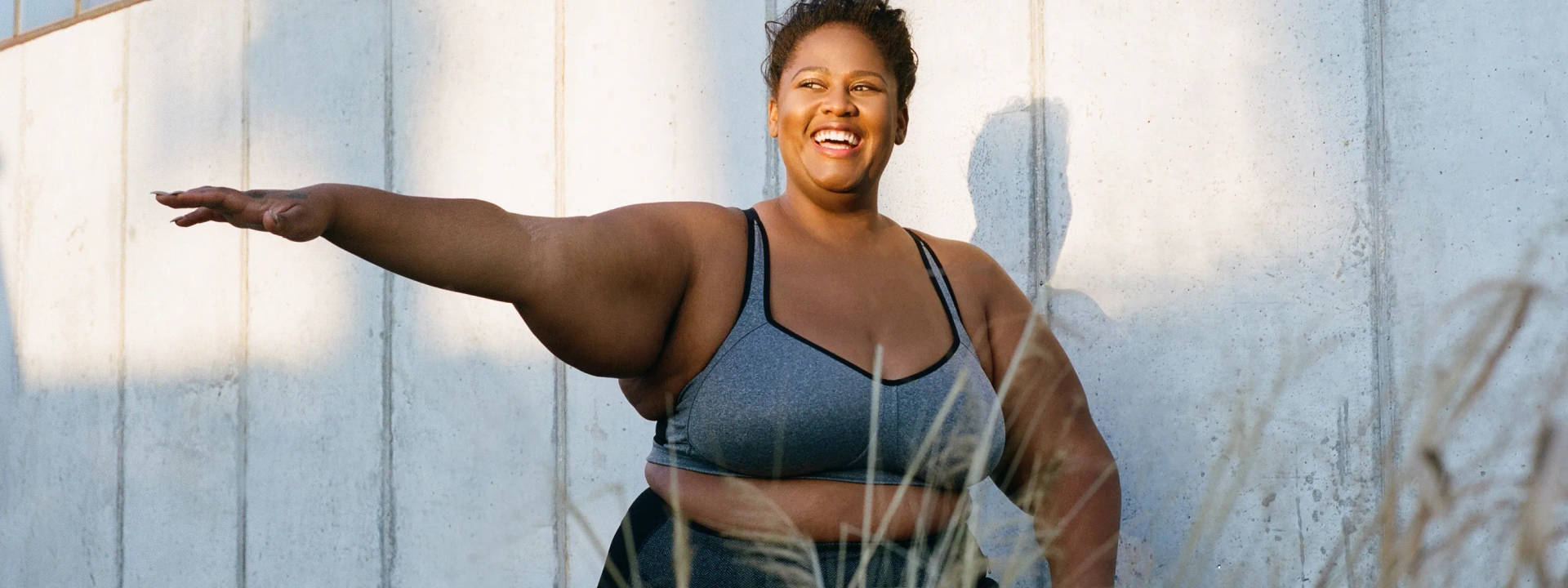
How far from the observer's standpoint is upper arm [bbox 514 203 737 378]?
1.58 meters

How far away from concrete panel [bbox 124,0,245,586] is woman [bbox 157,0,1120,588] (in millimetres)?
1691

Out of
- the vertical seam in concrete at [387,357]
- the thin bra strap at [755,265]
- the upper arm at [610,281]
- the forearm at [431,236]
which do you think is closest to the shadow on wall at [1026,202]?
the thin bra strap at [755,265]

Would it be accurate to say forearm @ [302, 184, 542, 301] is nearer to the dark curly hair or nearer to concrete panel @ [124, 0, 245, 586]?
the dark curly hair

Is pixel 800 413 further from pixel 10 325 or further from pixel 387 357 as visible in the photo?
pixel 10 325

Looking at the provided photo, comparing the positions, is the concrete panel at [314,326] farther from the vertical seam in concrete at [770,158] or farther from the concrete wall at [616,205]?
the vertical seam in concrete at [770,158]

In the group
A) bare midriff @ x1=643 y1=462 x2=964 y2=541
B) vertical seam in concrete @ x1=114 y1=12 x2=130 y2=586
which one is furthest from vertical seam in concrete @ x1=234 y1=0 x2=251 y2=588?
bare midriff @ x1=643 y1=462 x2=964 y2=541

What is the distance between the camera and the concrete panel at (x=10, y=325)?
365 centimetres

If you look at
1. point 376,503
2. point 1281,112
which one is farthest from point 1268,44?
point 376,503

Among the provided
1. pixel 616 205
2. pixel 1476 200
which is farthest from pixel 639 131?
pixel 1476 200

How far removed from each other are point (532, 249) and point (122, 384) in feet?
7.36

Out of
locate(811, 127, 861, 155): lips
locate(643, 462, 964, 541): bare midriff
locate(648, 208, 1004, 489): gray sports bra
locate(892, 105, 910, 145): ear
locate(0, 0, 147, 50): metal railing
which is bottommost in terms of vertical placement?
locate(643, 462, 964, 541): bare midriff

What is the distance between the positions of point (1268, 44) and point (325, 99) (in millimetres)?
1896

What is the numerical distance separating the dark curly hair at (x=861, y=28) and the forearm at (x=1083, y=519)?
56cm

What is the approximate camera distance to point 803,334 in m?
1.79
